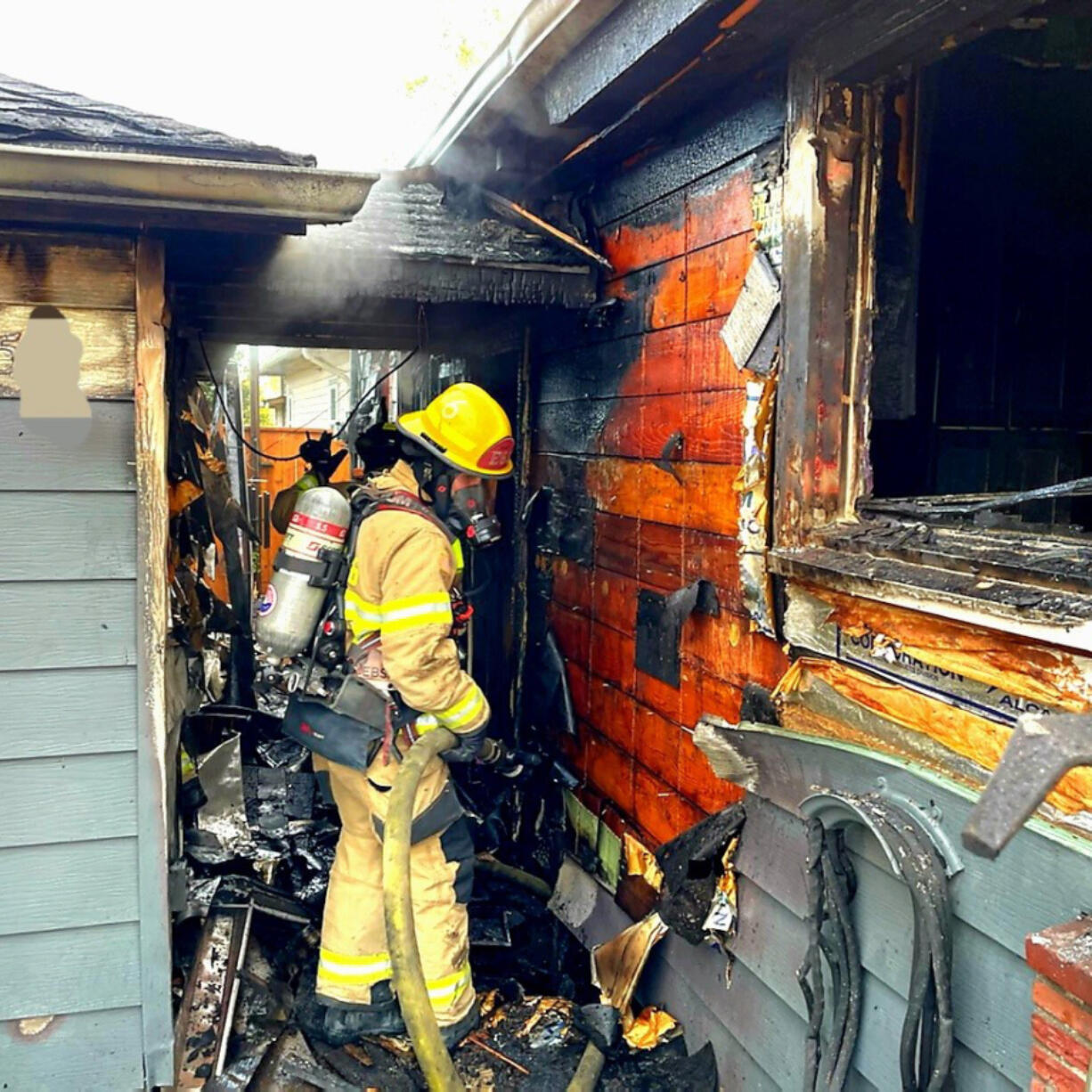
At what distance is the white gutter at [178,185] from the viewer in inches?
91.7

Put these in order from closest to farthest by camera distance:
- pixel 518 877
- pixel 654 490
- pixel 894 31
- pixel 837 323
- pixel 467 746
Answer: pixel 894 31 → pixel 837 323 → pixel 654 490 → pixel 467 746 → pixel 518 877

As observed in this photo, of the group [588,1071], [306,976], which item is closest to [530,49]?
[588,1071]

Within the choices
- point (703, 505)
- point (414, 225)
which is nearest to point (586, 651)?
point (703, 505)

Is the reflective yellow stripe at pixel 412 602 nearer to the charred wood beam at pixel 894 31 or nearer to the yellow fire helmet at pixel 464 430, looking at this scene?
the yellow fire helmet at pixel 464 430

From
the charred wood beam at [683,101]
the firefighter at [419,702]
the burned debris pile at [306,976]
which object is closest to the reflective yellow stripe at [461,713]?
the firefighter at [419,702]

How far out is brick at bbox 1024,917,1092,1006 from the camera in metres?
1.53

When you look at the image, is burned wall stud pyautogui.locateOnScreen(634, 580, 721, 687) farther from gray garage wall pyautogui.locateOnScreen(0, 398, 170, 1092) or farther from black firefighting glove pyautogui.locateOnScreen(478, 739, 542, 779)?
gray garage wall pyautogui.locateOnScreen(0, 398, 170, 1092)

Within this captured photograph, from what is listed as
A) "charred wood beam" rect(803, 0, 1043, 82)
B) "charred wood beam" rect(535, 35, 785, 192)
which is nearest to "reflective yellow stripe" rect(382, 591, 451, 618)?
"charred wood beam" rect(535, 35, 785, 192)

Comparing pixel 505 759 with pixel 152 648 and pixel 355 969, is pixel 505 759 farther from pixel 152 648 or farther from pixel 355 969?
pixel 152 648

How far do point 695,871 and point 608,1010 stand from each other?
0.87 m

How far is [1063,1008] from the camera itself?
1.61m

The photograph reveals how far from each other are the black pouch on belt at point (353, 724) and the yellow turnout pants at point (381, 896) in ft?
0.36

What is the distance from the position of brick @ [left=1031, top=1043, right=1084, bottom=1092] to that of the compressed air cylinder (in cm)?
289

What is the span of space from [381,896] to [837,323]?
9.57 ft
